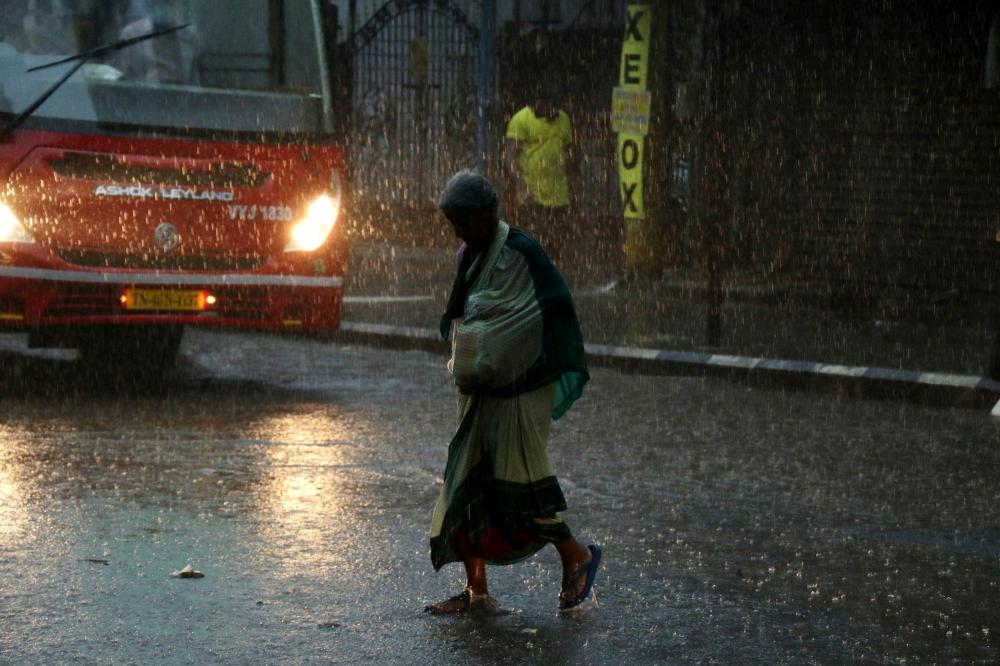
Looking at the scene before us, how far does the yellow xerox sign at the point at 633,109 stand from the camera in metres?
16.9

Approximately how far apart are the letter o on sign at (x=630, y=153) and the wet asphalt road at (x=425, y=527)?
204 inches

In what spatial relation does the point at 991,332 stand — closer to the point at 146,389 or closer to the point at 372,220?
the point at 146,389

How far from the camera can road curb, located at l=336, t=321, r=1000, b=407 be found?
12352 mm

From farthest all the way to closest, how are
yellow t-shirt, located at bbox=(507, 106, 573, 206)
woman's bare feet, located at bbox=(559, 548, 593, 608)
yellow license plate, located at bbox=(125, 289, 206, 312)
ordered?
yellow t-shirt, located at bbox=(507, 106, 573, 206), yellow license plate, located at bbox=(125, 289, 206, 312), woman's bare feet, located at bbox=(559, 548, 593, 608)

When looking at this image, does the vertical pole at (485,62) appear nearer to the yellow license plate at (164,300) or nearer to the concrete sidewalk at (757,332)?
the concrete sidewalk at (757,332)

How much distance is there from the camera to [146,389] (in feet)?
39.6

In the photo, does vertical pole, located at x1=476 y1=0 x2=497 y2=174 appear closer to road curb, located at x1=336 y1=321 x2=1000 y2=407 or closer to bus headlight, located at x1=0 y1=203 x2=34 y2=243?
road curb, located at x1=336 y1=321 x2=1000 y2=407

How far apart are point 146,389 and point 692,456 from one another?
3881mm

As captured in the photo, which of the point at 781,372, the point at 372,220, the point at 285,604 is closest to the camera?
the point at 285,604

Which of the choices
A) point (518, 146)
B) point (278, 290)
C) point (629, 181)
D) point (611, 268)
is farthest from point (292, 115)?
point (611, 268)

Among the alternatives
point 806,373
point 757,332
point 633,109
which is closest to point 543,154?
point 633,109

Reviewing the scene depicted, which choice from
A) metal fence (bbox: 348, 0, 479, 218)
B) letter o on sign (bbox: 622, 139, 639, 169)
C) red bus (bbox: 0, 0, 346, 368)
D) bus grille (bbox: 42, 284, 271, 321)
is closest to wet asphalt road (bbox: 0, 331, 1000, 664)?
bus grille (bbox: 42, 284, 271, 321)

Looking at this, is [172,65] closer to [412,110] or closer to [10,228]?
[10,228]

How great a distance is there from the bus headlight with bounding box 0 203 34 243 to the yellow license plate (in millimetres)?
712
